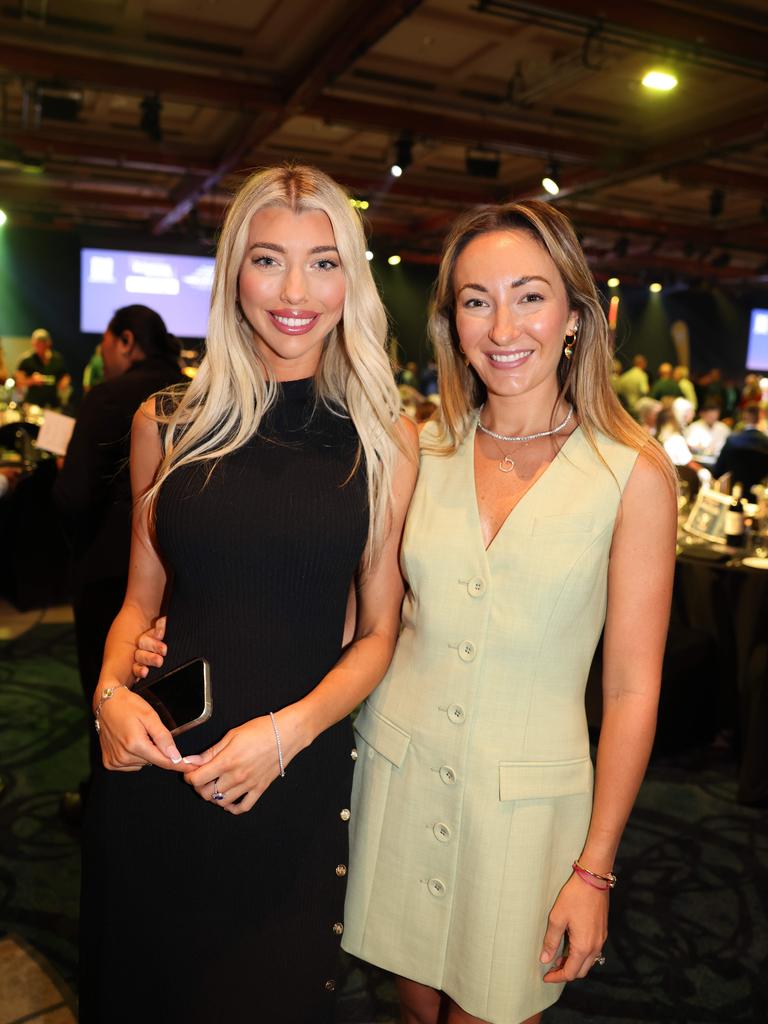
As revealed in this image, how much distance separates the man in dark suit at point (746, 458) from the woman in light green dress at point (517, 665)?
198 inches

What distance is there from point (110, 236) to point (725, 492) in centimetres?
1365

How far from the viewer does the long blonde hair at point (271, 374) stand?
147 cm

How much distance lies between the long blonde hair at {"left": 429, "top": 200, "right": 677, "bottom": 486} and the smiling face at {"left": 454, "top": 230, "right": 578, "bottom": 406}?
0.02 meters

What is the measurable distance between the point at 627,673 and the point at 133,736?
0.73 m

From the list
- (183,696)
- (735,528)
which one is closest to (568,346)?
(183,696)

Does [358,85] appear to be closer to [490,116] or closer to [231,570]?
[490,116]

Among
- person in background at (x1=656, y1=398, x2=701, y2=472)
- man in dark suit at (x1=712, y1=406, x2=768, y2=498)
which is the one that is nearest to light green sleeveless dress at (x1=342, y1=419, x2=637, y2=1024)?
person in background at (x1=656, y1=398, x2=701, y2=472)

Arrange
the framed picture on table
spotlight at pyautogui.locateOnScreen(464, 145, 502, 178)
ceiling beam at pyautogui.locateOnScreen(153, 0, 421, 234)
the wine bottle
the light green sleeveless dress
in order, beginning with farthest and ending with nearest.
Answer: spotlight at pyautogui.locateOnScreen(464, 145, 502, 178) < ceiling beam at pyautogui.locateOnScreen(153, 0, 421, 234) < the framed picture on table < the wine bottle < the light green sleeveless dress

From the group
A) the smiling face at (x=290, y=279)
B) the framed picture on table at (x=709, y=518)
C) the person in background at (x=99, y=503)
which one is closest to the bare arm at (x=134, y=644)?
the smiling face at (x=290, y=279)

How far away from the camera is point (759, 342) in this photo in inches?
863

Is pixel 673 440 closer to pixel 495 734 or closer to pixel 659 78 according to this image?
pixel 659 78

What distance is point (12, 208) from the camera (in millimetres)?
15539

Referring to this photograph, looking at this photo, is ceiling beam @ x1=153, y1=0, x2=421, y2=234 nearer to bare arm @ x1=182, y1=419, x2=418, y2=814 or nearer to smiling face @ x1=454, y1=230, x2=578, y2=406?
smiling face @ x1=454, y1=230, x2=578, y2=406

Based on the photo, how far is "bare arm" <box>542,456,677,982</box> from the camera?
4.39 feet
